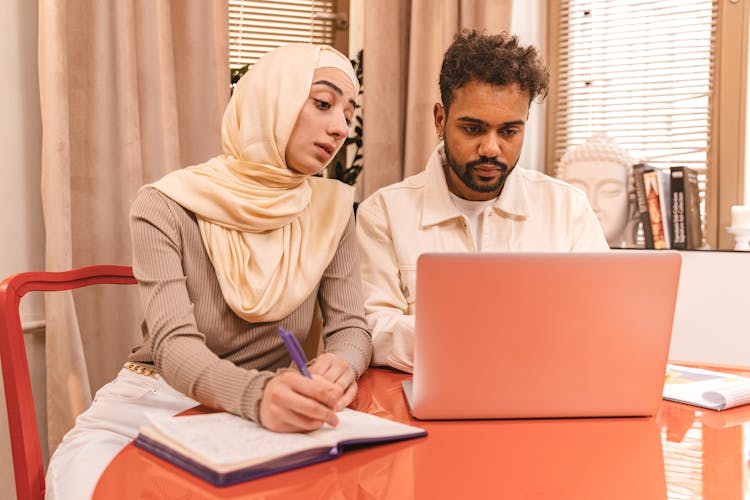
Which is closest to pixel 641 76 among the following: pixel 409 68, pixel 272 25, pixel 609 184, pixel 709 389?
pixel 609 184

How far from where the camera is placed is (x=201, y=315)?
1324 millimetres

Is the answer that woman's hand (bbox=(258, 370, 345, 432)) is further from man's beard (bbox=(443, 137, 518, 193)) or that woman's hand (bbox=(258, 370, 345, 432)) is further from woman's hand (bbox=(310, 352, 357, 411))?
man's beard (bbox=(443, 137, 518, 193))

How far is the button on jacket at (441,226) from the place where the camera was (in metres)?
1.61

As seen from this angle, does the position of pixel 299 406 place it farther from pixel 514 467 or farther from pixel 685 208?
pixel 685 208

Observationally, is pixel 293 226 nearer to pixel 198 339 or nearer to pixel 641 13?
pixel 198 339

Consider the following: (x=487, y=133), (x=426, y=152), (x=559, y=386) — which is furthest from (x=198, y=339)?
(x=426, y=152)

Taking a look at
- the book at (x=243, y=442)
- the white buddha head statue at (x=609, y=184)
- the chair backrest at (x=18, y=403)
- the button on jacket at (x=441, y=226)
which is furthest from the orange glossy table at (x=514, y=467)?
the white buddha head statue at (x=609, y=184)

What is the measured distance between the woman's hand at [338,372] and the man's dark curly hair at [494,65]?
775 mm

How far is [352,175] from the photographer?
2455 mm

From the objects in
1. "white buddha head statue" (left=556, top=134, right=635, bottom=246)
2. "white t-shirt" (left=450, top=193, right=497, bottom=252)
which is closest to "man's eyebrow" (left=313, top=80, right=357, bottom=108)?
"white t-shirt" (left=450, top=193, right=497, bottom=252)

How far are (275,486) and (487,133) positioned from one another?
1059 millimetres

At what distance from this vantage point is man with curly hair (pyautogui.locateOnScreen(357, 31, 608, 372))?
5.18 feet

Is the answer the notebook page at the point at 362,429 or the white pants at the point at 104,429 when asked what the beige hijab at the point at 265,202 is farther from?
the notebook page at the point at 362,429

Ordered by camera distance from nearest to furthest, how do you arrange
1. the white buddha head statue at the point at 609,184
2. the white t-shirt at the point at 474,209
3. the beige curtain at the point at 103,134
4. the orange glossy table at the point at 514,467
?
the orange glossy table at the point at 514,467
the white t-shirt at the point at 474,209
the beige curtain at the point at 103,134
the white buddha head statue at the point at 609,184
